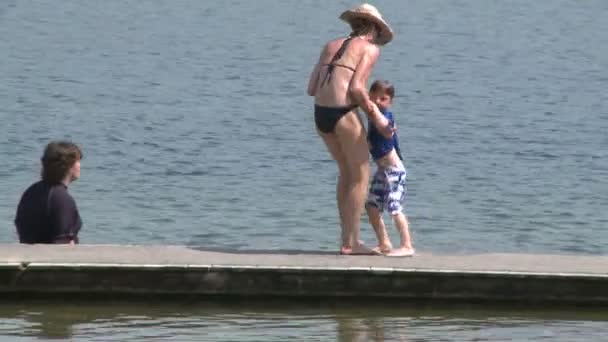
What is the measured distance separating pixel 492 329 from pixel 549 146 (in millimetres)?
10787

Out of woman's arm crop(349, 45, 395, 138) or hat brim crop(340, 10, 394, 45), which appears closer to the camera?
woman's arm crop(349, 45, 395, 138)

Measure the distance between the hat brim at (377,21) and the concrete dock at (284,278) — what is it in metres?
1.30

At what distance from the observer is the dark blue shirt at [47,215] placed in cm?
1098

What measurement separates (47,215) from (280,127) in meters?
11.0

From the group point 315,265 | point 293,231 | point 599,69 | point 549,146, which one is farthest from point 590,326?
point 599,69

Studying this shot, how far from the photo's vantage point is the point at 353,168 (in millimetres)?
11094

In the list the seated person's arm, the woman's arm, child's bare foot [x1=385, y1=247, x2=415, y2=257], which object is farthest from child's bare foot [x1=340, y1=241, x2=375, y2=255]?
the seated person's arm

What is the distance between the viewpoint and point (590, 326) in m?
10.5

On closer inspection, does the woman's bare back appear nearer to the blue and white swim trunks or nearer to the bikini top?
the bikini top

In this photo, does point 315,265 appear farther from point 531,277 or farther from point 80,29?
point 80,29

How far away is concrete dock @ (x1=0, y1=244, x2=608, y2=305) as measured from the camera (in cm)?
1058

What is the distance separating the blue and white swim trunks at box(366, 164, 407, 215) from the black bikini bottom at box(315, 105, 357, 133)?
0.44 m

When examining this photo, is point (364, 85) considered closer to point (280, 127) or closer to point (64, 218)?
point (64, 218)

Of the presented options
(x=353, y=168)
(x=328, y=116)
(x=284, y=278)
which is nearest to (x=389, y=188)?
(x=353, y=168)
